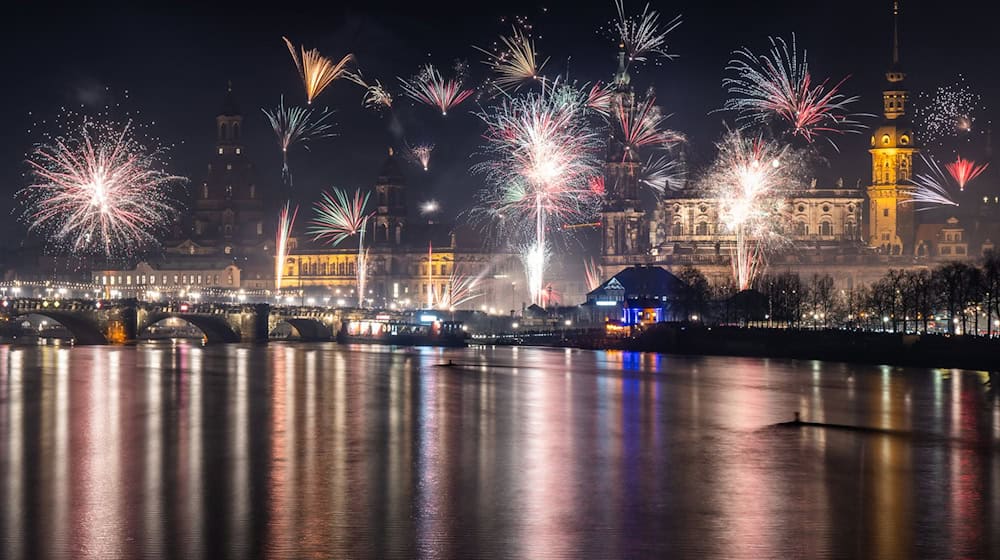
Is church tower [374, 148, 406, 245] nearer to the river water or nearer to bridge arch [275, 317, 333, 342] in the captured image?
bridge arch [275, 317, 333, 342]

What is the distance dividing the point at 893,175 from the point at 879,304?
203ft

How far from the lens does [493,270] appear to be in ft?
636

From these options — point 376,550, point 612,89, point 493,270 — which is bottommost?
point 376,550

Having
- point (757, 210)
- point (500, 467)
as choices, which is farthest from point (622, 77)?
point (500, 467)

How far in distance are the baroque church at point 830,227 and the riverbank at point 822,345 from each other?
51523mm

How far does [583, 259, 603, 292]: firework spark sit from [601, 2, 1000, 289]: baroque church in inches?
289

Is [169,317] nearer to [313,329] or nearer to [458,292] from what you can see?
[313,329]

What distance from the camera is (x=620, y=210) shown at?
581ft

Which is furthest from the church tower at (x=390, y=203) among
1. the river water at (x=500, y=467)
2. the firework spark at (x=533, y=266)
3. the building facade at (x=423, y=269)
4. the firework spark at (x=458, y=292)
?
the river water at (x=500, y=467)

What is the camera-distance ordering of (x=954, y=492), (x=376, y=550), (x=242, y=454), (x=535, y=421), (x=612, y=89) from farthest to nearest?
(x=612, y=89)
(x=535, y=421)
(x=242, y=454)
(x=954, y=492)
(x=376, y=550)

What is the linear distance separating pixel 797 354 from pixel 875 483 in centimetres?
5871

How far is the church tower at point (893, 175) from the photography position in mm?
159000

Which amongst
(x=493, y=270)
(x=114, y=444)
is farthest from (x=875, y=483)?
(x=493, y=270)

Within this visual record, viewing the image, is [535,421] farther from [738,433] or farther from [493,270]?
[493,270]
